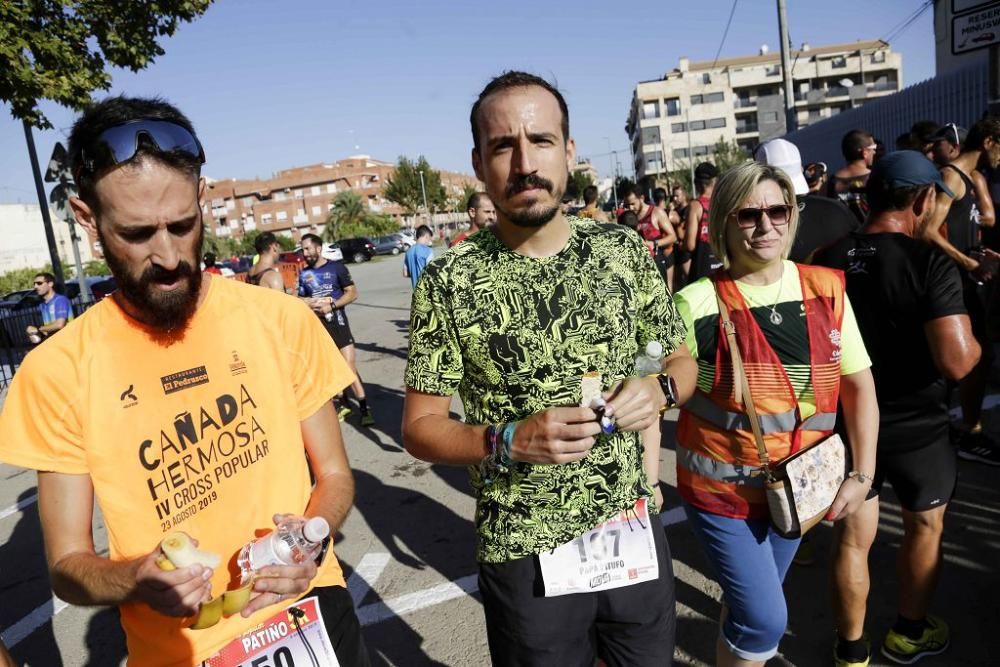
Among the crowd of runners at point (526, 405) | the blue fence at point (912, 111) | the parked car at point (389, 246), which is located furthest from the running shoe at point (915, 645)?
the parked car at point (389, 246)

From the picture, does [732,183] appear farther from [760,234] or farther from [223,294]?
[223,294]

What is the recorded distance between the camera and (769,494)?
2201 millimetres

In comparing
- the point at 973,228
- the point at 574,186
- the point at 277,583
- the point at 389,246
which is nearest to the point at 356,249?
the point at 389,246

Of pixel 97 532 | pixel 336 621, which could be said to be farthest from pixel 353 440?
pixel 336 621

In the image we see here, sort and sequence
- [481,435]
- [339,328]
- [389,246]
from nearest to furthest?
1. [481,435]
2. [339,328]
3. [389,246]

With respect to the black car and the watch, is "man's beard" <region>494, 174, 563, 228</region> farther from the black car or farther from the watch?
the black car

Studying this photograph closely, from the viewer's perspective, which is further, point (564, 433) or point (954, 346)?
point (954, 346)

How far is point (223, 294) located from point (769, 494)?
1863 millimetres

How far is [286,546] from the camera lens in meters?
1.53

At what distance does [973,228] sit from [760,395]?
3.75 m

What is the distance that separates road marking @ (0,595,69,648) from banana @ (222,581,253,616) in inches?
124

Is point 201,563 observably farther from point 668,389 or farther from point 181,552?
point 668,389

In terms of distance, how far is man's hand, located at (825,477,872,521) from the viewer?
2377 mm

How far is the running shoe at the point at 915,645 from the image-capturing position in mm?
2738
